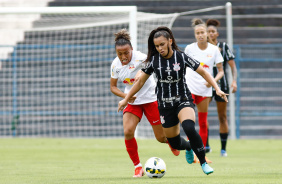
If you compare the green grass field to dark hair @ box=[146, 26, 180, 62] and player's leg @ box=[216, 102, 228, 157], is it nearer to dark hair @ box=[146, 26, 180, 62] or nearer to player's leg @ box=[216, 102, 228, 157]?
player's leg @ box=[216, 102, 228, 157]

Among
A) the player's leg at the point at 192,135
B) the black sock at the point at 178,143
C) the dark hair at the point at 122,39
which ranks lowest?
the black sock at the point at 178,143

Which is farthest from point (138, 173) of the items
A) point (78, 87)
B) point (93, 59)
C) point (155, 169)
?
point (78, 87)

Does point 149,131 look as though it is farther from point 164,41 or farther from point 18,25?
point 164,41

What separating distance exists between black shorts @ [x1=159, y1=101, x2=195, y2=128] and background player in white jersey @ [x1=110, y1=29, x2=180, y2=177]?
40 centimetres

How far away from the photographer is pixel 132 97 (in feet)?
20.7

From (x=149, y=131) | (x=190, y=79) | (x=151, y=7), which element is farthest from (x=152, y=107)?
(x=151, y=7)

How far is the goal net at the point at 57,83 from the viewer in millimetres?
15977

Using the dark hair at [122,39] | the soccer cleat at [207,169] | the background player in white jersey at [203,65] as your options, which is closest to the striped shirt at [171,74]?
the dark hair at [122,39]

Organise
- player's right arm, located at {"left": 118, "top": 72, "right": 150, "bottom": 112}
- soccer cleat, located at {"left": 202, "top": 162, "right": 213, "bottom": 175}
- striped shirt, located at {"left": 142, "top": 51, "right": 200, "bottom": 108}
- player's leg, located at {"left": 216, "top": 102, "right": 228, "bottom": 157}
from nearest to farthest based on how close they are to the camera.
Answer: soccer cleat, located at {"left": 202, "top": 162, "right": 213, "bottom": 175} < striped shirt, located at {"left": 142, "top": 51, "right": 200, "bottom": 108} < player's right arm, located at {"left": 118, "top": 72, "right": 150, "bottom": 112} < player's leg, located at {"left": 216, "top": 102, "right": 228, "bottom": 157}

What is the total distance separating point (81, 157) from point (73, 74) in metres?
7.48

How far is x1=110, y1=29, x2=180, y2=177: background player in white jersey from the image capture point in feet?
20.8

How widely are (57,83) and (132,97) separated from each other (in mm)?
10399

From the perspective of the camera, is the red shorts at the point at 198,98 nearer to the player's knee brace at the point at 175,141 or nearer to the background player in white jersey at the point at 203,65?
the background player in white jersey at the point at 203,65

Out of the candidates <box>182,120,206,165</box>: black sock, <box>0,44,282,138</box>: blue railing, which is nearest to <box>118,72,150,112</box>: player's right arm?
<box>182,120,206,165</box>: black sock
